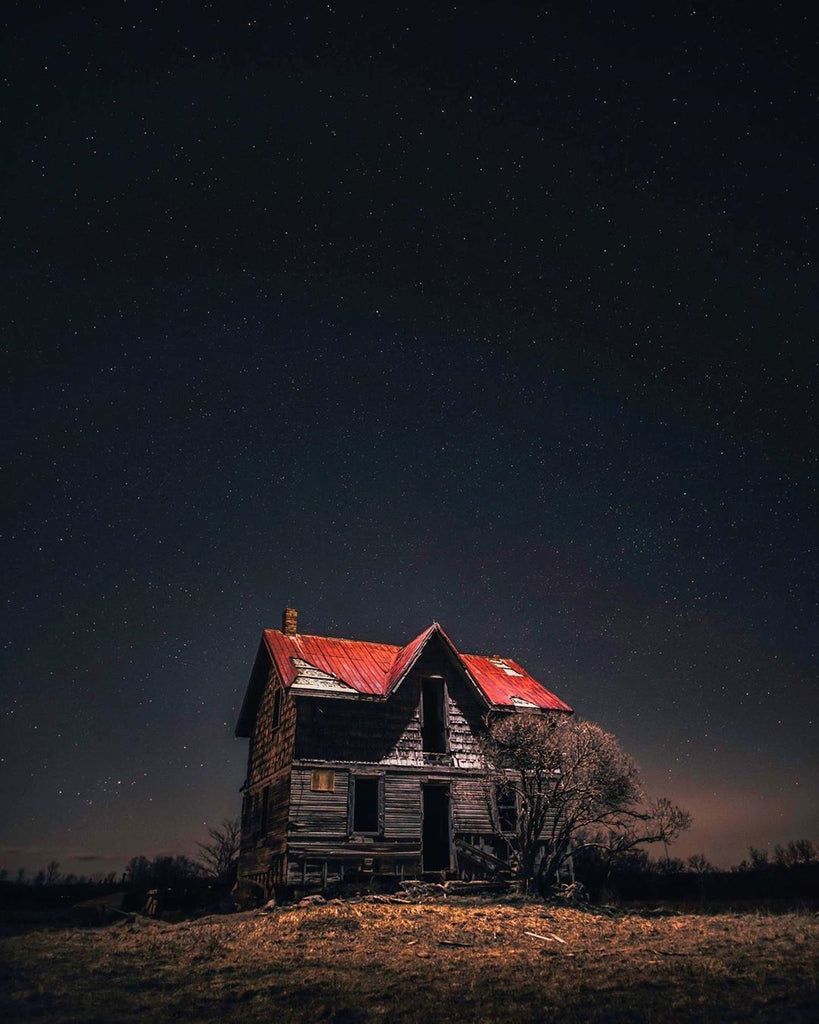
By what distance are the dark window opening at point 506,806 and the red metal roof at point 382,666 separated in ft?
10.4

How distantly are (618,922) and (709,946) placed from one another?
5.42m

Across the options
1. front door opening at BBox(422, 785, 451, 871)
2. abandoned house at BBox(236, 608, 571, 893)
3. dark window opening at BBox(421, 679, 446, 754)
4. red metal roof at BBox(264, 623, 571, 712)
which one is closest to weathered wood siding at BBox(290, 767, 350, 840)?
abandoned house at BBox(236, 608, 571, 893)

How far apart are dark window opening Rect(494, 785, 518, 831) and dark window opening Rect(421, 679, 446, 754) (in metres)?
2.60

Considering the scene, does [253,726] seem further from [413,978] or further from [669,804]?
[413,978]

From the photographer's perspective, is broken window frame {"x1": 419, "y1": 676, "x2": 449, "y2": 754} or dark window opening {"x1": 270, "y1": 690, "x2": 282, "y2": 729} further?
dark window opening {"x1": 270, "y1": 690, "x2": 282, "y2": 729}

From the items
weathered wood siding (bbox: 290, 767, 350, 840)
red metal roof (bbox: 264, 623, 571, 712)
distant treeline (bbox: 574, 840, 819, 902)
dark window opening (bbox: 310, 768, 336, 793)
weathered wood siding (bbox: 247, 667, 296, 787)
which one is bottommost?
distant treeline (bbox: 574, 840, 819, 902)

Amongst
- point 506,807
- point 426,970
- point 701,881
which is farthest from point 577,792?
point 701,881

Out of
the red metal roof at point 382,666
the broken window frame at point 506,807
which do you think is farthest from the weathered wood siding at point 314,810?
the broken window frame at point 506,807

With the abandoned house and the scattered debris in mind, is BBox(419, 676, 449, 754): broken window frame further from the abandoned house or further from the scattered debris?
the scattered debris

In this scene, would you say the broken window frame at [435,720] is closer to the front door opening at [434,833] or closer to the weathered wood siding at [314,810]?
the front door opening at [434,833]

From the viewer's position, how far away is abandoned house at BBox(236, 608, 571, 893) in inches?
910

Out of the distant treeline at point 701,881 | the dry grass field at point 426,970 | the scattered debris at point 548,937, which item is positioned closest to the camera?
the dry grass field at point 426,970

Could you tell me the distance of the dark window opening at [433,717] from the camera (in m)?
25.9

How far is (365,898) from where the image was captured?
21.4m
